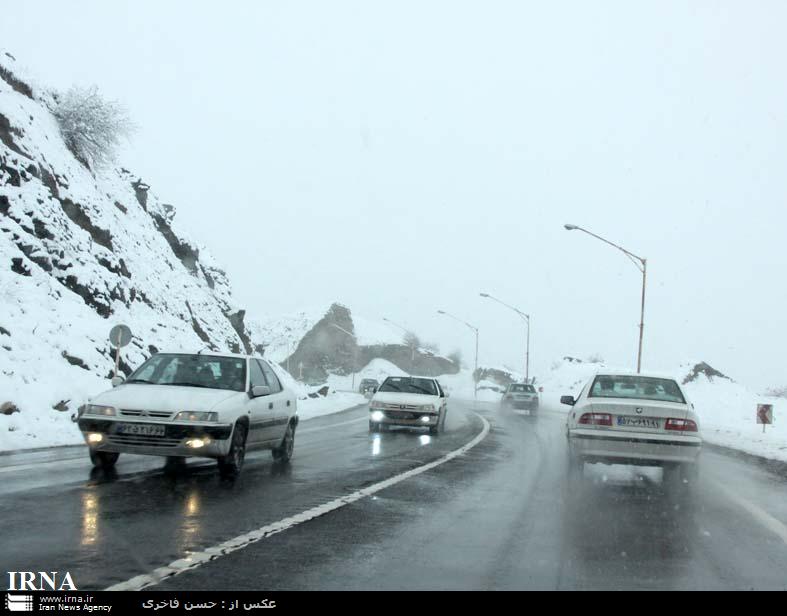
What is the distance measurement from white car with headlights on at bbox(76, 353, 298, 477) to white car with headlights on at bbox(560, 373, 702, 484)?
4.20m

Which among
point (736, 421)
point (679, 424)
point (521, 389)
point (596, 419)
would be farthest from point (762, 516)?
point (521, 389)

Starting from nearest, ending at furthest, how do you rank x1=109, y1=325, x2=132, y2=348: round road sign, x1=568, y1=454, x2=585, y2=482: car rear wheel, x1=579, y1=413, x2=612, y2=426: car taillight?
x1=579, y1=413, x2=612, y2=426: car taillight → x1=568, y1=454, x2=585, y2=482: car rear wheel → x1=109, y1=325, x2=132, y2=348: round road sign

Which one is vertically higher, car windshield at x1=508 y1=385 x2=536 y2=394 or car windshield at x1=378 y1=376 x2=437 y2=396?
car windshield at x1=378 y1=376 x2=437 y2=396

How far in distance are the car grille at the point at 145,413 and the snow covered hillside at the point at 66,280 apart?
185 inches

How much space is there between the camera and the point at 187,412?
31.6ft

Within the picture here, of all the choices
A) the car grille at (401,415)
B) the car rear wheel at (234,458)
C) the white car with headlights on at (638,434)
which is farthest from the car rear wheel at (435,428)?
the car rear wheel at (234,458)

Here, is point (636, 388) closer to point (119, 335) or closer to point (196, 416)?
point (196, 416)

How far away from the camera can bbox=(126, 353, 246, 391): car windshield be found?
10977 mm

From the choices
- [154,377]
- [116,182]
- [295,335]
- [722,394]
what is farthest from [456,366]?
[154,377]

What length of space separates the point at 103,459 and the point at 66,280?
1614 centimetres

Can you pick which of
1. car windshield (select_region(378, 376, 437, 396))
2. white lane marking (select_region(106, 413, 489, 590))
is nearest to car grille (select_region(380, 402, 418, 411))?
car windshield (select_region(378, 376, 437, 396))

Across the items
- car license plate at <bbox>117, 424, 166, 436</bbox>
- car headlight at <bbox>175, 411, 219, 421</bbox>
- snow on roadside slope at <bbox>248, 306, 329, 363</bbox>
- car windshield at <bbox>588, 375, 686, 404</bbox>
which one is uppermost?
car windshield at <bbox>588, 375, 686, 404</bbox>

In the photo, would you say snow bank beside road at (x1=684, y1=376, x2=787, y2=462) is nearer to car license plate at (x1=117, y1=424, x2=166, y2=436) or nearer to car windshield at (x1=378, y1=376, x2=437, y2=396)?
car windshield at (x1=378, y1=376, x2=437, y2=396)

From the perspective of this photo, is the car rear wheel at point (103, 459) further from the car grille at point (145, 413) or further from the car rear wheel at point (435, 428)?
the car rear wheel at point (435, 428)
